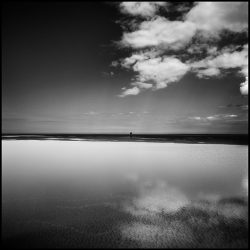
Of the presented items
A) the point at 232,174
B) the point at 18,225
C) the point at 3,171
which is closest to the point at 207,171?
the point at 232,174

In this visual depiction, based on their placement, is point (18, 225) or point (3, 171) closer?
point (18, 225)

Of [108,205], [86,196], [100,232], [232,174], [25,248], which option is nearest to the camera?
[25,248]

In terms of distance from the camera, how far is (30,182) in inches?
409

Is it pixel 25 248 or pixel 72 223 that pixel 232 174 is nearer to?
pixel 72 223

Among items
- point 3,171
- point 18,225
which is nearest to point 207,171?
point 18,225

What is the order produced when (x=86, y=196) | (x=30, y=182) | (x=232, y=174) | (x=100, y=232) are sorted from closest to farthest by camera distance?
(x=100, y=232), (x=86, y=196), (x=30, y=182), (x=232, y=174)

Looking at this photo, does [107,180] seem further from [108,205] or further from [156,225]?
[156,225]

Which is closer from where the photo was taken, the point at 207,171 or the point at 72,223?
the point at 72,223

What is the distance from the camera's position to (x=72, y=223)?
20.4ft

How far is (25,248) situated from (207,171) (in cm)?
1048

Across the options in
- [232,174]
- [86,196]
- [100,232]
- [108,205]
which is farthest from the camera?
[232,174]

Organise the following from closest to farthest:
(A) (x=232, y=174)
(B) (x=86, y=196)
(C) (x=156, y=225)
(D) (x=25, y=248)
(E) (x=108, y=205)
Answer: (D) (x=25, y=248) → (C) (x=156, y=225) → (E) (x=108, y=205) → (B) (x=86, y=196) → (A) (x=232, y=174)

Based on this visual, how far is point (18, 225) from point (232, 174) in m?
10.5

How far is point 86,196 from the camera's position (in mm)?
8531
